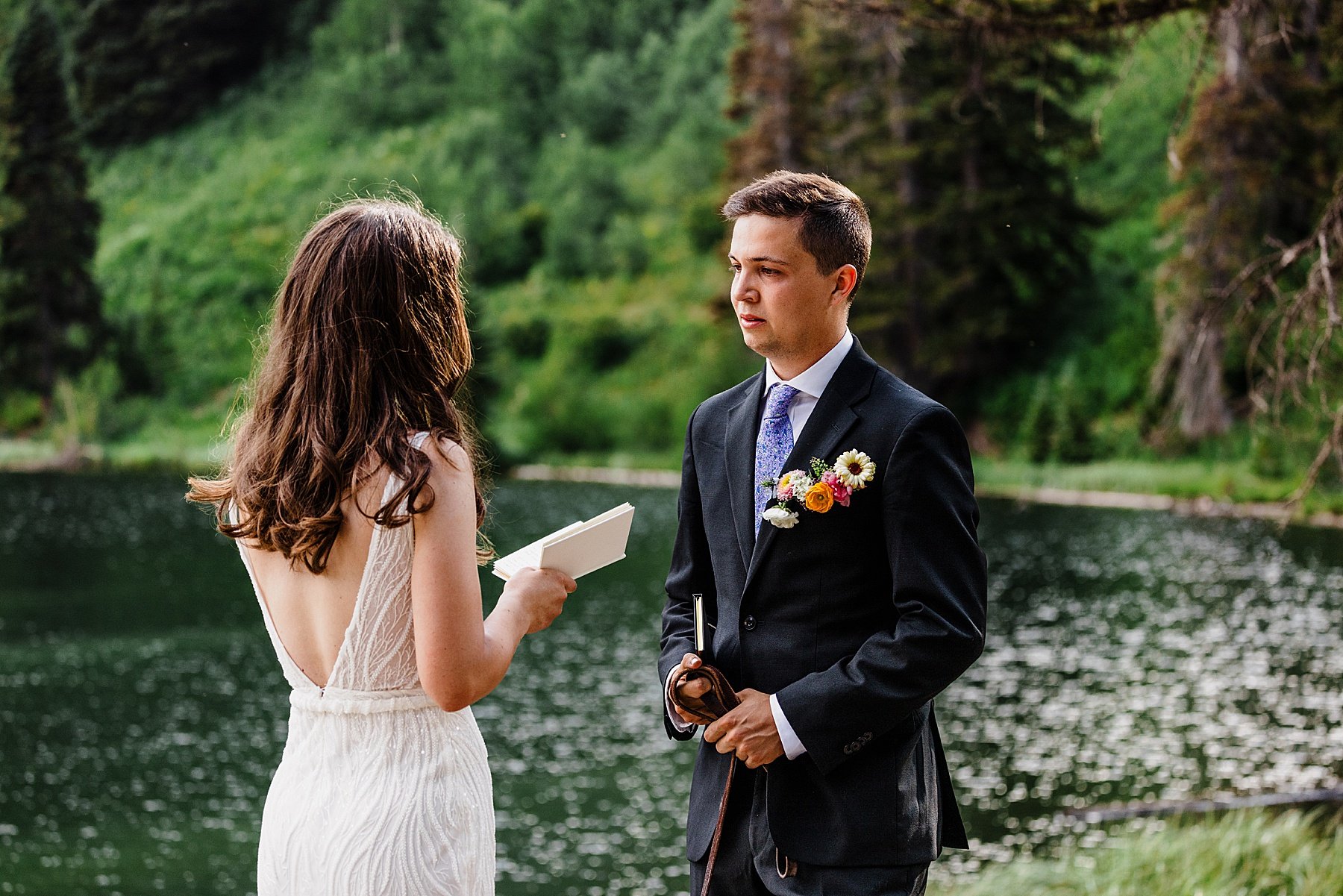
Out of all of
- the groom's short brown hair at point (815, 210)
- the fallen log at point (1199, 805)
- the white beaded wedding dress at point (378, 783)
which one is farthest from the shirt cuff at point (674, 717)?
the fallen log at point (1199, 805)

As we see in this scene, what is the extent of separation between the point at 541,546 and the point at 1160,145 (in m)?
34.1

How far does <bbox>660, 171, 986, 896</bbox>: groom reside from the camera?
7.65ft

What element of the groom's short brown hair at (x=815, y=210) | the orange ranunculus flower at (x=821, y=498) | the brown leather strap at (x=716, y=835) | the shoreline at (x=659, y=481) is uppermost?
the groom's short brown hair at (x=815, y=210)

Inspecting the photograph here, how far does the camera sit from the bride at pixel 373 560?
2.11m

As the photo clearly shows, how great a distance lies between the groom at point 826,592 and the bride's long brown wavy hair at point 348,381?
0.55m

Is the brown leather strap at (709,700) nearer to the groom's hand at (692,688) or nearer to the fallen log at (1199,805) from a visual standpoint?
the groom's hand at (692,688)

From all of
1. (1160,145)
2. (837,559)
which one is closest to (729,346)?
(1160,145)

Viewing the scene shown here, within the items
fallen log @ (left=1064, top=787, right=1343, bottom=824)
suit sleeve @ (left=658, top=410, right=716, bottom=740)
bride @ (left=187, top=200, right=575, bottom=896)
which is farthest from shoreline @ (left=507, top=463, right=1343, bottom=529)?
bride @ (left=187, top=200, right=575, bottom=896)

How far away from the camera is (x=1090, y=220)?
99.9 feet

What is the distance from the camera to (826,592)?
7.95 feet

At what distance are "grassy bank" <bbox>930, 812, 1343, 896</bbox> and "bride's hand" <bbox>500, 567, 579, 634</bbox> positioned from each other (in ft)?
11.8

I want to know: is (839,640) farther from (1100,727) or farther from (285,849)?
(1100,727)

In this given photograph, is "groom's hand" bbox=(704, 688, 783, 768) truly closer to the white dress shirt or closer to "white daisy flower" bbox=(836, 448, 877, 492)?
the white dress shirt

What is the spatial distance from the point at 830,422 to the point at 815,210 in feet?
1.20
